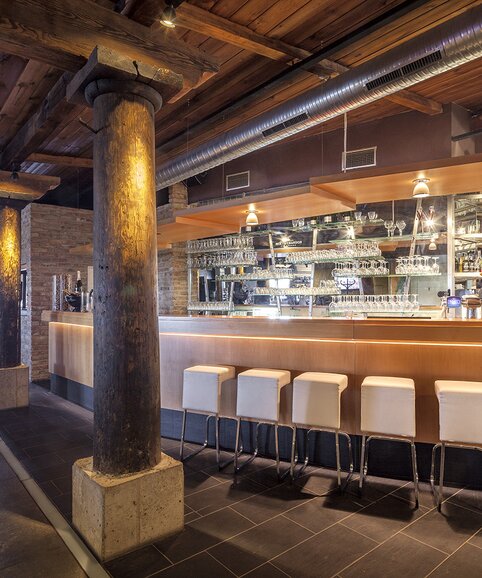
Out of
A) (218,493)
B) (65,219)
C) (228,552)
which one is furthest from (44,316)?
(228,552)

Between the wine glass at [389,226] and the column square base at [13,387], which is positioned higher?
the wine glass at [389,226]

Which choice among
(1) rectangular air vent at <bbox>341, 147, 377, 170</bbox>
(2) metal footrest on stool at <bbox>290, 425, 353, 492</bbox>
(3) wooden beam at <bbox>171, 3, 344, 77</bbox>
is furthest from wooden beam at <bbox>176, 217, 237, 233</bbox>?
(2) metal footrest on stool at <bbox>290, 425, 353, 492</bbox>

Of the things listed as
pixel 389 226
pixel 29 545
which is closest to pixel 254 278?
pixel 389 226

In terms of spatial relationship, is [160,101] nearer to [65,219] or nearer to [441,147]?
[441,147]

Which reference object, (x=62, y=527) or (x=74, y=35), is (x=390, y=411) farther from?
(x=74, y=35)

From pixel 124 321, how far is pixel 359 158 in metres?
4.47

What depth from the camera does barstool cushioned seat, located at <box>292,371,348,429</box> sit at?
3.27 meters

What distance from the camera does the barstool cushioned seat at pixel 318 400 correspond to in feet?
10.7

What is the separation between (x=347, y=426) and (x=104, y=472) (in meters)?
1.99

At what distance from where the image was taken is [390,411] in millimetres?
3104

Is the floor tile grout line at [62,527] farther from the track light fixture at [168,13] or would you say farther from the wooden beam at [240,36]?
the wooden beam at [240,36]

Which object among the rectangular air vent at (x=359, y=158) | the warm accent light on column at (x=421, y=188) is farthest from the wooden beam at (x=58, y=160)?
the warm accent light on column at (x=421, y=188)

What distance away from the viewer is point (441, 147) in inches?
207

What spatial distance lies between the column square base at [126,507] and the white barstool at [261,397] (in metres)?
0.97
